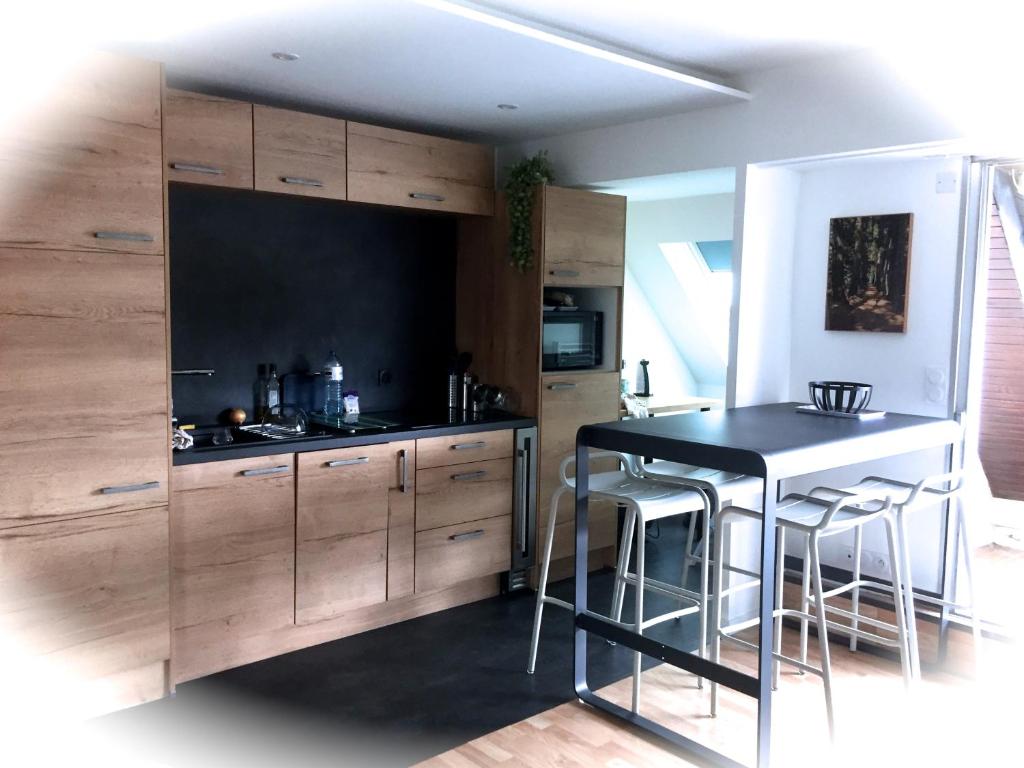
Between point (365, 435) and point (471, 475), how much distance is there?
2.05 ft

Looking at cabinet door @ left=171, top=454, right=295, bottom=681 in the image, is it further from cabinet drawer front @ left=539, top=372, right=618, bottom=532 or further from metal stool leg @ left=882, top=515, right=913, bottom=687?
metal stool leg @ left=882, top=515, right=913, bottom=687

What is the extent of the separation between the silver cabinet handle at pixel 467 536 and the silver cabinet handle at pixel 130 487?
142 centimetres

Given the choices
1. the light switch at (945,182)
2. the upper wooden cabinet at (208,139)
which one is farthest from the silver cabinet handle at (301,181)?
the light switch at (945,182)

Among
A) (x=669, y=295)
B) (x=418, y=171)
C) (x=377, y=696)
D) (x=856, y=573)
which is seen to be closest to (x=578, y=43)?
(x=418, y=171)

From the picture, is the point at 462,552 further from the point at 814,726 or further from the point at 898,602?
the point at 898,602

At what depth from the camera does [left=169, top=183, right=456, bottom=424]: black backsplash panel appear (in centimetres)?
370

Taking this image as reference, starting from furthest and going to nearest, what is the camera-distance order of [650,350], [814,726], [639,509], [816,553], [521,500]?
[650,350]
[521,500]
[814,726]
[639,509]
[816,553]

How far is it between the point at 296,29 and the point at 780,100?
1.97 metres

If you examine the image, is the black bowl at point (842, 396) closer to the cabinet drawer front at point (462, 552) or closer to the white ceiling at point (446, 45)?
the white ceiling at point (446, 45)

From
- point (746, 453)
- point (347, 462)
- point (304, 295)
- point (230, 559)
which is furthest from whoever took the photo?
point (304, 295)

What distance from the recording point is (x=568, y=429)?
4.38m

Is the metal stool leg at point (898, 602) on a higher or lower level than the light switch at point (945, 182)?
lower

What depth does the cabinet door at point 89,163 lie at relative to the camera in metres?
2.65

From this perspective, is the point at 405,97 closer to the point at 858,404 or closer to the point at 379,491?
the point at 379,491
